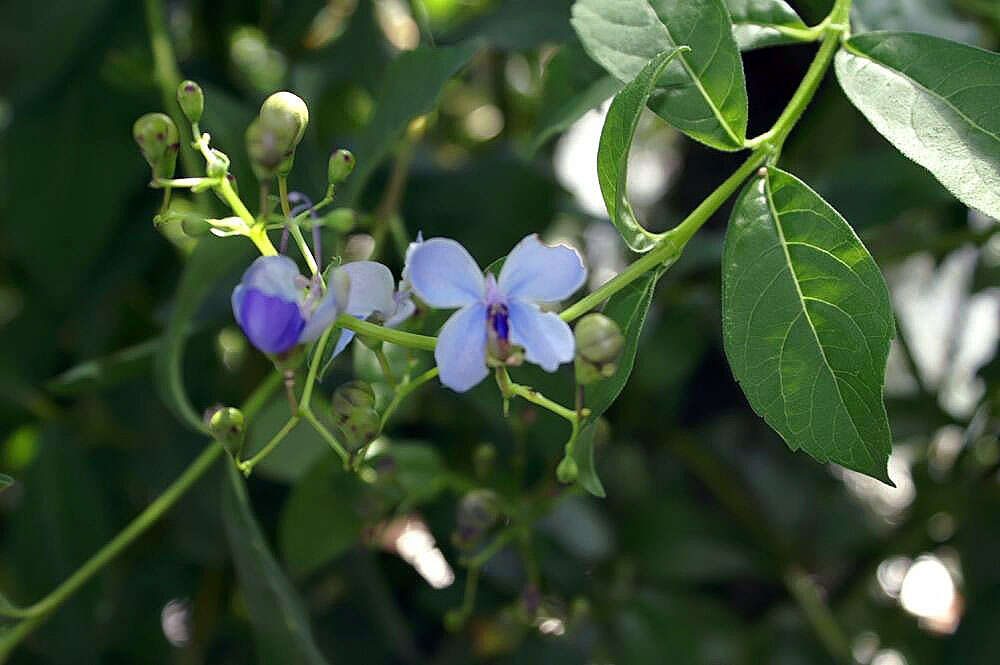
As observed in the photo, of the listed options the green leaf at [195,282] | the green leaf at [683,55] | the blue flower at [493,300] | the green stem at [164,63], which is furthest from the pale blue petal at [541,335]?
the green stem at [164,63]

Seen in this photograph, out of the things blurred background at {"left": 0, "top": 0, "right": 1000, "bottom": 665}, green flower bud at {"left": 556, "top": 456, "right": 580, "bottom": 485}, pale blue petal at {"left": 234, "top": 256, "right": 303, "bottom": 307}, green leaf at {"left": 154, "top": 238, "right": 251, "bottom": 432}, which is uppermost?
→ pale blue petal at {"left": 234, "top": 256, "right": 303, "bottom": 307}

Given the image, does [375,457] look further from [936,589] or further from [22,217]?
[936,589]

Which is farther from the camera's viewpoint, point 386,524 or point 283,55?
point 283,55

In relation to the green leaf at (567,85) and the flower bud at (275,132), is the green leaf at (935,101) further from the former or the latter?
the flower bud at (275,132)

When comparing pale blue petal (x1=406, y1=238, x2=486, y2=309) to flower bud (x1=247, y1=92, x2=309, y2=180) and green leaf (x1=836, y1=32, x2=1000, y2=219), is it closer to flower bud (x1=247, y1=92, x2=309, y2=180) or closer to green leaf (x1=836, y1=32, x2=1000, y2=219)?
flower bud (x1=247, y1=92, x2=309, y2=180)

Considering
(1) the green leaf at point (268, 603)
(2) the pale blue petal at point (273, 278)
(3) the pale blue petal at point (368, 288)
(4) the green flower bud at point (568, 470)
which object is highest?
(2) the pale blue petal at point (273, 278)

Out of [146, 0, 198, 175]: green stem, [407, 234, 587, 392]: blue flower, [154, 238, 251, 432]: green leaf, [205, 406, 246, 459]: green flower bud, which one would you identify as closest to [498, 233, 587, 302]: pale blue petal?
[407, 234, 587, 392]: blue flower

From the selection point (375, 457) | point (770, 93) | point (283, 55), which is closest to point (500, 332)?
point (375, 457)
